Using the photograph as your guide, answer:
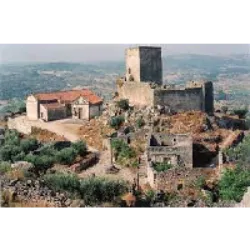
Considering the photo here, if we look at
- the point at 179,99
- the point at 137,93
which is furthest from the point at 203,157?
the point at 137,93

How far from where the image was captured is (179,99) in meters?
19.9

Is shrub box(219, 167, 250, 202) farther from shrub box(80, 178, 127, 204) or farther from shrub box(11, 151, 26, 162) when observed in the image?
shrub box(11, 151, 26, 162)

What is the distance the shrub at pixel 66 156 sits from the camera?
55.4ft

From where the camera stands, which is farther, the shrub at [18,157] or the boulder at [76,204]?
the shrub at [18,157]

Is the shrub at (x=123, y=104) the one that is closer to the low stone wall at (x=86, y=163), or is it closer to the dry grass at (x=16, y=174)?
the low stone wall at (x=86, y=163)

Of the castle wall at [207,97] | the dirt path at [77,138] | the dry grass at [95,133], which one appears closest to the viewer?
the dirt path at [77,138]

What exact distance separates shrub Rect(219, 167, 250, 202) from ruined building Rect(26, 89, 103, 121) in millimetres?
8533

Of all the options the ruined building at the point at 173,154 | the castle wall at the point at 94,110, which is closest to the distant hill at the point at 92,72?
the castle wall at the point at 94,110

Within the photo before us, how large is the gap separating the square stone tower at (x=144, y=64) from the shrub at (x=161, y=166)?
6.38 m

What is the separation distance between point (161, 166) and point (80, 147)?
333 cm
